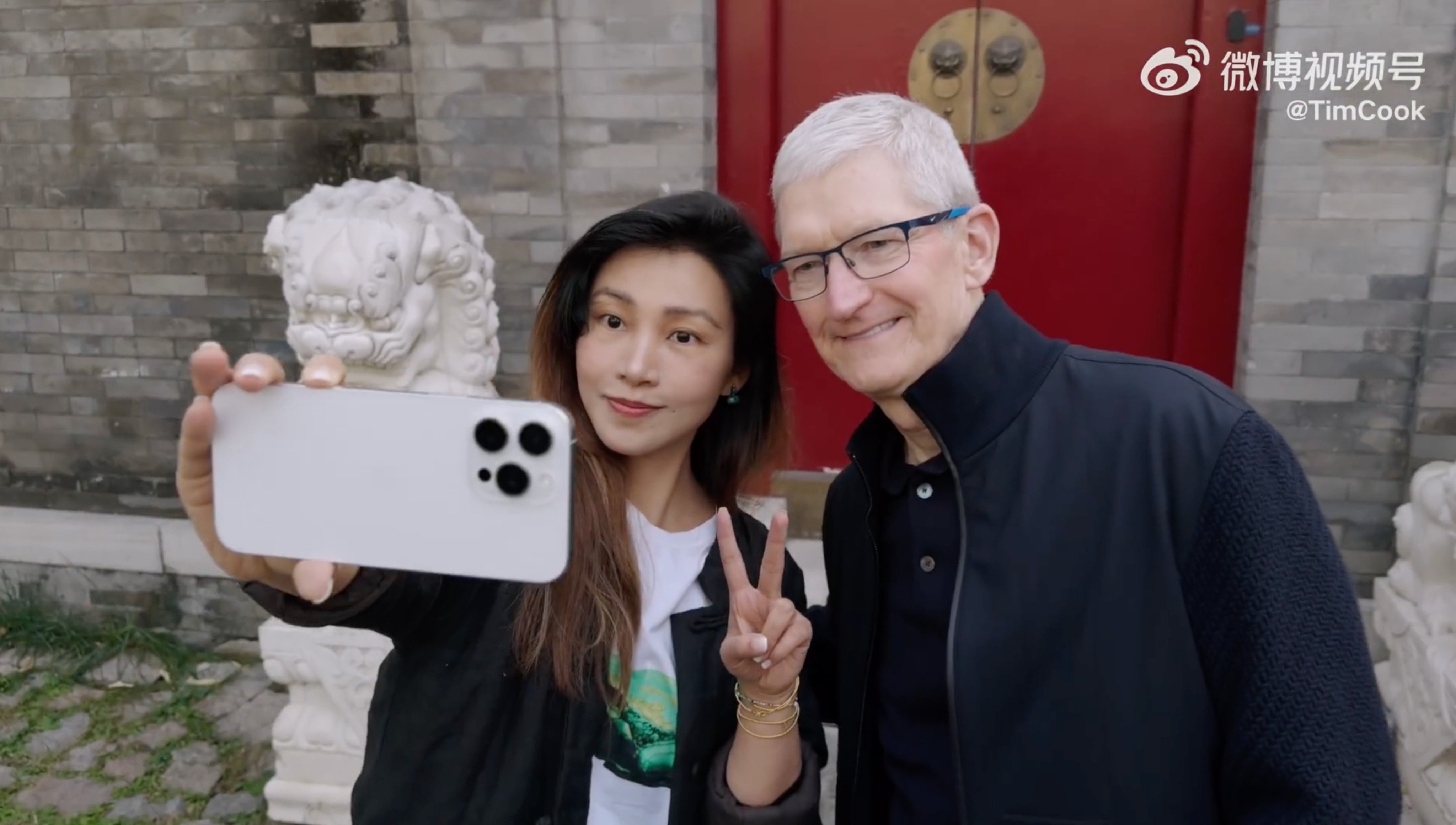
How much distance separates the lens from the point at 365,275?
2.73m

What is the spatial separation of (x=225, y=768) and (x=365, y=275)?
1938mm

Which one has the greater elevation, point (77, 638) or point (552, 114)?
point (552, 114)

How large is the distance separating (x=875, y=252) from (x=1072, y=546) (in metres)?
0.44

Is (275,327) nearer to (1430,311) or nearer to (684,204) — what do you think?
(684,204)

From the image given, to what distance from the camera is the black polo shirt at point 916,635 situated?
4.49ft

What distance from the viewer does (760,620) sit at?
4.46ft

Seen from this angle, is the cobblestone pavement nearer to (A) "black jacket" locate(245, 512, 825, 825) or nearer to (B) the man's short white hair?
(A) "black jacket" locate(245, 512, 825, 825)

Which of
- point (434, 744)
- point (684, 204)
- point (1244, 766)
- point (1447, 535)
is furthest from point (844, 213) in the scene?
point (1447, 535)

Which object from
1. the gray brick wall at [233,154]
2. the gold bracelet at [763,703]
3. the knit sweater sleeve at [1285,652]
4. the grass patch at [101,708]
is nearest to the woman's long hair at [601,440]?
the gold bracelet at [763,703]

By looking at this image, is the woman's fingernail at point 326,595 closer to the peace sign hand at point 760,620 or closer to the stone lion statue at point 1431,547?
the peace sign hand at point 760,620

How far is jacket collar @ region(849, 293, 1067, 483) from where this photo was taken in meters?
1.30

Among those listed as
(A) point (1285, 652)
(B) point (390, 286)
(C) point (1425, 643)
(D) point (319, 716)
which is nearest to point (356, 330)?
(B) point (390, 286)

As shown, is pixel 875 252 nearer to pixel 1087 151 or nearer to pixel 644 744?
pixel 644 744
